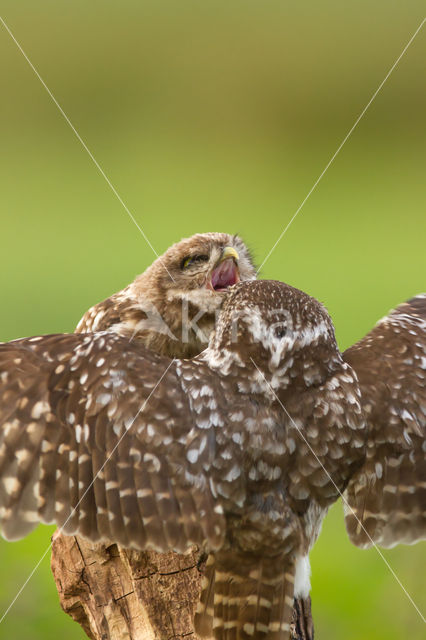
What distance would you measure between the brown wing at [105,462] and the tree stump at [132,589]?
279mm

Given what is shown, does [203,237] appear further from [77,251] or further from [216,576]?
[77,251]

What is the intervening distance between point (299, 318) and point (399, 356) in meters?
0.41

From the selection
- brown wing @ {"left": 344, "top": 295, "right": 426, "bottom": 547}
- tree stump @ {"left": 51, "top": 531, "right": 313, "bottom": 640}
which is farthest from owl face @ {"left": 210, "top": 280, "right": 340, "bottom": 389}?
tree stump @ {"left": 51, "top": 531, "right": 313, "bottom": 640}

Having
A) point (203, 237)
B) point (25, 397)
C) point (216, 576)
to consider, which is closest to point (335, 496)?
point (216, 576)

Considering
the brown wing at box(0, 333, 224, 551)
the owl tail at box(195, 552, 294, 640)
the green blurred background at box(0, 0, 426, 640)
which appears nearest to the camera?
the brown wing at box(0, 333, 224, 551)

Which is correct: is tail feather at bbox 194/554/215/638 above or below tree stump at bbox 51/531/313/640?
above

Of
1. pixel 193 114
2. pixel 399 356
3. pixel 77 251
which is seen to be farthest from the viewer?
pixel 193 114

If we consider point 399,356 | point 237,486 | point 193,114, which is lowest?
point 193,114

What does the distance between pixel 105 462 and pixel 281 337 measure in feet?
1.87

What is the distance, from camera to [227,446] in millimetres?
2244

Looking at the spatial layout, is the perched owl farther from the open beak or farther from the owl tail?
the open beak

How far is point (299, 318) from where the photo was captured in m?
2.33

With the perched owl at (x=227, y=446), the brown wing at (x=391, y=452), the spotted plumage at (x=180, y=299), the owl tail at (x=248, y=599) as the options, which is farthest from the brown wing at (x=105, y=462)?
the spotted plumage at (x=180, y=299)

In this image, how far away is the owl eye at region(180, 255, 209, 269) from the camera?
3.30 metres
